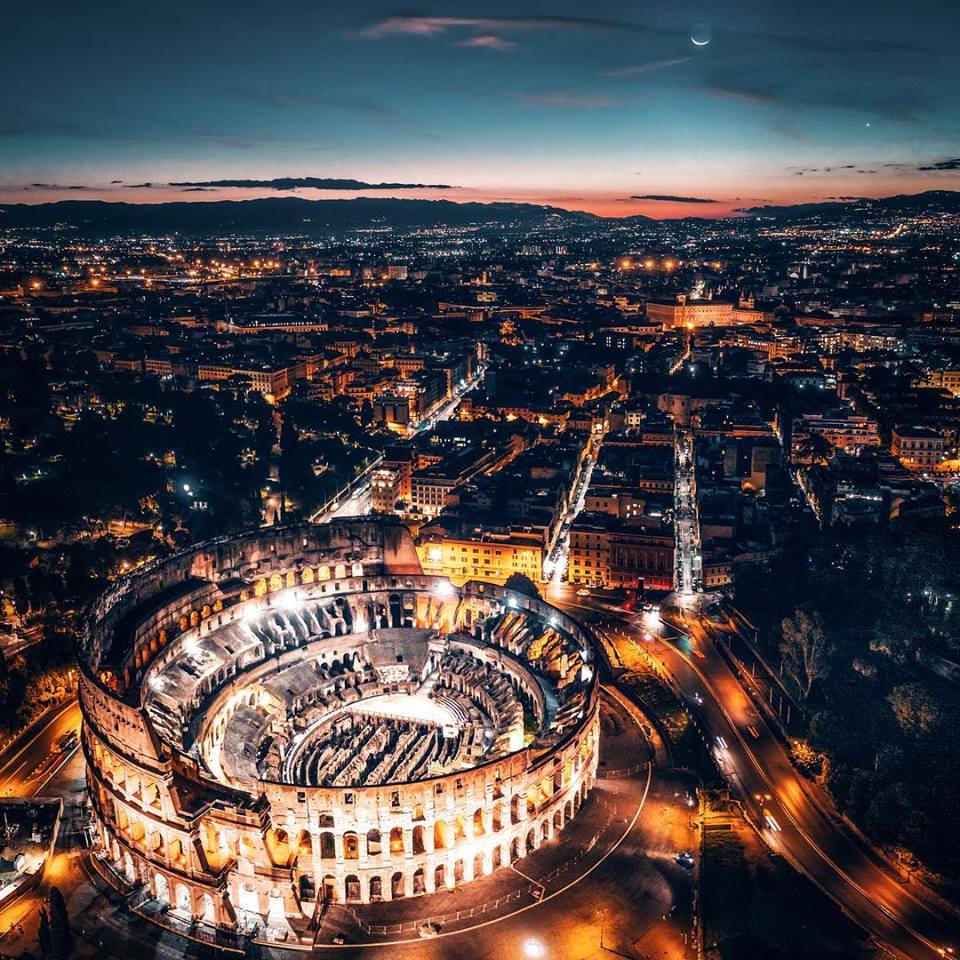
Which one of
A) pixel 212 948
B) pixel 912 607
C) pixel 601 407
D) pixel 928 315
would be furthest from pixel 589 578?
pixel 928 315

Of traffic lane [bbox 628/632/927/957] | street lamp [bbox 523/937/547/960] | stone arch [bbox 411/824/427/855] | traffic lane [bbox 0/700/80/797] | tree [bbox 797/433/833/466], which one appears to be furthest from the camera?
tree [bbox 797/433/833/466]

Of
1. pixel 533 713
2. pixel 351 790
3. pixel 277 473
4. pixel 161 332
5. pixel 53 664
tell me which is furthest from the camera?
pixel 161 332

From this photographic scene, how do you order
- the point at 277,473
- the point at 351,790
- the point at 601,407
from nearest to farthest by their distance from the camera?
the point at 351,790 → the point at 277,473 → the point at 601,407

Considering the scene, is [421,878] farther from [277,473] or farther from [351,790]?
[277,473]

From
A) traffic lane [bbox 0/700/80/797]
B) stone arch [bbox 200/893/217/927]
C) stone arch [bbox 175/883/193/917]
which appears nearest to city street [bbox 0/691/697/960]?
stone arch [bbox 175/883/193/917]

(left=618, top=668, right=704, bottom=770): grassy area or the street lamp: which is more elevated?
(left=618, top=668, right=704, bottom=770): grassy area

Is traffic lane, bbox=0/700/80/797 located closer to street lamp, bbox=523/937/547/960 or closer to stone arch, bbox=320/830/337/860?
stone arch, bbox=320/830/337/860

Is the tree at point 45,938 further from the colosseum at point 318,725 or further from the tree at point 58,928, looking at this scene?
the colosseum at point 318,725
